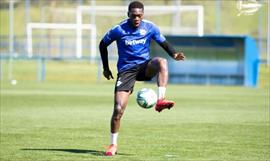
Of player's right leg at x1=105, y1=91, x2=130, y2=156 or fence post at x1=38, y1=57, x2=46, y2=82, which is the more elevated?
player's right leg at x1=105, y1=91, x2=130, y2=156

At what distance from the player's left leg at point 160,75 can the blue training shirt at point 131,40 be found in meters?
0.26

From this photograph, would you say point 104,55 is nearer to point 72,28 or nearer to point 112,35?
point 112,35

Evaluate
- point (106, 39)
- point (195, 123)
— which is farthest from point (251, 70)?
point (106, 39)

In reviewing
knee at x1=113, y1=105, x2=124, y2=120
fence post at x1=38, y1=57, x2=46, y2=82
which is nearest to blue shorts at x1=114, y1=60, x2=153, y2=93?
knee at x1=113, y1=105, x2=124, y2=120

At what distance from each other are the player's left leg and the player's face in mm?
622

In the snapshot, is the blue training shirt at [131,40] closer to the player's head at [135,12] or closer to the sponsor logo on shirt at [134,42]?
the sponsor logo on shirt at [134,42]

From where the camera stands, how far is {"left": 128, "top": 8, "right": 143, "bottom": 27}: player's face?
40.1 feet

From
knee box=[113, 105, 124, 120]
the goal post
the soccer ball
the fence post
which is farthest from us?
the goal post

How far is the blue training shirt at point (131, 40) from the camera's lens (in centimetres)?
1254

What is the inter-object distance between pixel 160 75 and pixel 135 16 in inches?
37.8

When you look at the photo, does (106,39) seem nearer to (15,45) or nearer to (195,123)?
(195,123)

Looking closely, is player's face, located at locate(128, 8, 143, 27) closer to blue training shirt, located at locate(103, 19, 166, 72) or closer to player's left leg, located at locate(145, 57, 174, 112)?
blue training shirt, located at locate(103, 19, 166, 72)

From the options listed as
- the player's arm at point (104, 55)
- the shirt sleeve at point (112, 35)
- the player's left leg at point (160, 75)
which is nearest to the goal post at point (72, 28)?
the player's arm at point (104, 55)

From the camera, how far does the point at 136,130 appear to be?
1672cm
